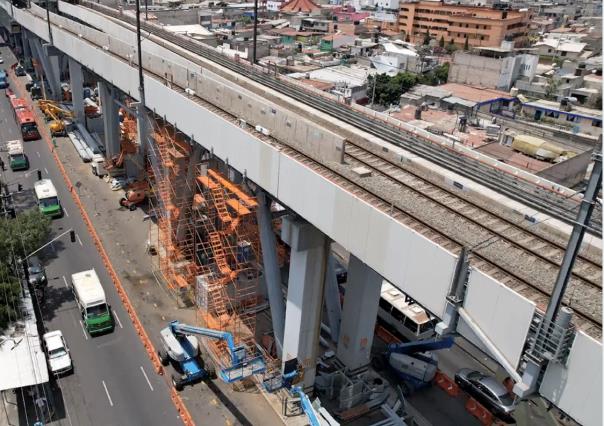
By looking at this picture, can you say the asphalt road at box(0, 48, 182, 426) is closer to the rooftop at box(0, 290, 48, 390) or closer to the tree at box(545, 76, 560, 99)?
the rooftop at box(0, 290, 48, 390)

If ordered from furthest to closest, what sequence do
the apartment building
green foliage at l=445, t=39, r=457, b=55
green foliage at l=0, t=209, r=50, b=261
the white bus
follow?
green foliage at l=445, t=39, r=457, b=55
the apartment building
the white bus
green foliage at l=0, t=209, r=50, b=261

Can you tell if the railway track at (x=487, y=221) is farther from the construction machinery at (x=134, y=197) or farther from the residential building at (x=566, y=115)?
the residential building at (x=566, y=115)

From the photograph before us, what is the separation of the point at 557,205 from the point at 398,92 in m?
65.2

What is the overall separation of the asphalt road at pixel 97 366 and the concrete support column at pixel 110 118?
13662mm

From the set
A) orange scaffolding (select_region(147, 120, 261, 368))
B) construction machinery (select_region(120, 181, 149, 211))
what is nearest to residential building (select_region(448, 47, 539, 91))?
construction machinery (select_region(120, 181, 149, 211))

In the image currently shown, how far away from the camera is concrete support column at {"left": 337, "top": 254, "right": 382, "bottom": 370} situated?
76.1 feet

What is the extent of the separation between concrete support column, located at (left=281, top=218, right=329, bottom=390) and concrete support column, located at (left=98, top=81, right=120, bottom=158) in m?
31.4

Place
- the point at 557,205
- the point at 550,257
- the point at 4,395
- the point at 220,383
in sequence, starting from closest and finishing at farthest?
the point at 550,257
the point at 557,205
the point at 4,395
the point at 220,383

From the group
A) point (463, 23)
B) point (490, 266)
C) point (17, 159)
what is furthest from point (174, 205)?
point (463, 23)

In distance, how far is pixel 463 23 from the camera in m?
129

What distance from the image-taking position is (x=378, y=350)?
96.8 ft

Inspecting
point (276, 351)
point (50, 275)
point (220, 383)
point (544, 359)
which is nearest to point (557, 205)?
point (544, 359)

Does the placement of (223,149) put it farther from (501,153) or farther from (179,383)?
(501,153)

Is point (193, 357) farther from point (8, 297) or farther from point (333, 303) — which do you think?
point (8, 297)
